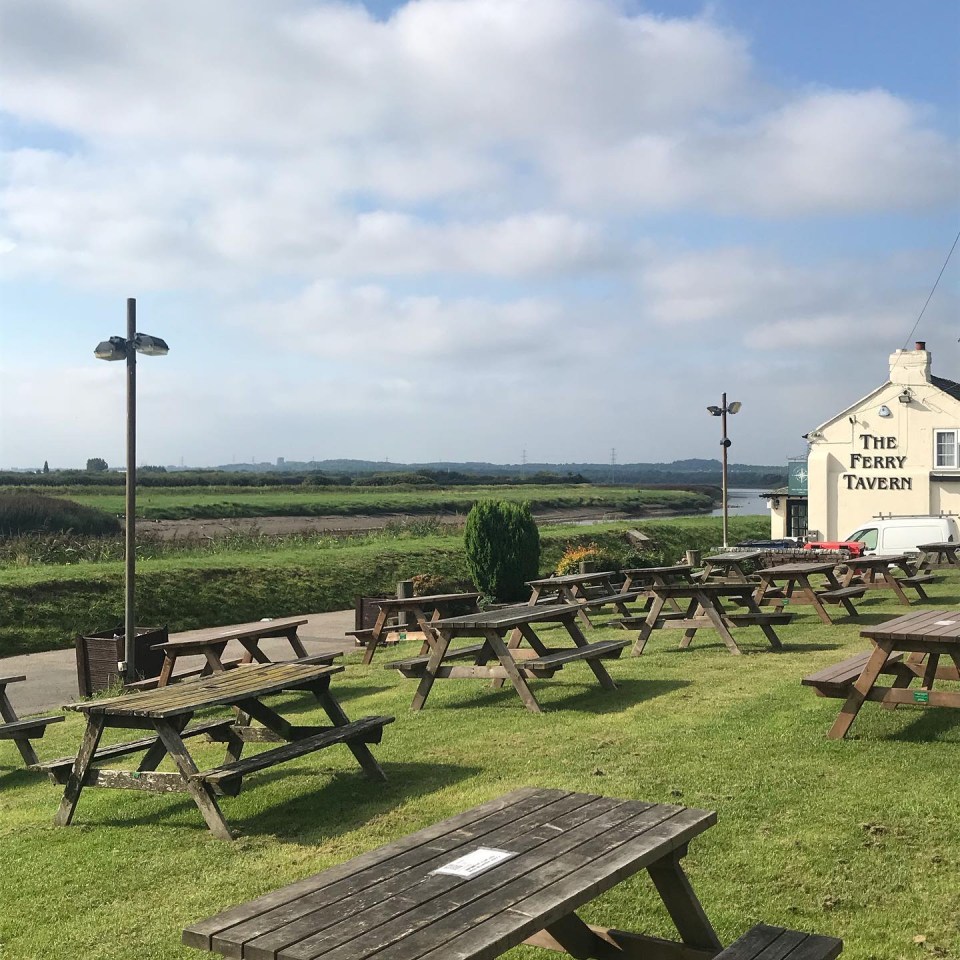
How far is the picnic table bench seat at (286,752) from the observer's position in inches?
237

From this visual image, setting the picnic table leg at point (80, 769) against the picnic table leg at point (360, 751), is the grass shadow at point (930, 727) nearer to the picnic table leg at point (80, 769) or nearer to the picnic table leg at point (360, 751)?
the picnic table leg at point (360, 751)

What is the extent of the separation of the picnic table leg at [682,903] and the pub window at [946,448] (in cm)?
3138

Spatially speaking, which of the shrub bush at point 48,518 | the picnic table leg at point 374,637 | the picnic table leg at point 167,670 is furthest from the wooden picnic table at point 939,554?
the shrub bush at point 48,518

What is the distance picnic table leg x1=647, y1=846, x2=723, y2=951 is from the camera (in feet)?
12.4

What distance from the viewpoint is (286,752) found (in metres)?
6.47

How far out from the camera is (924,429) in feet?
106

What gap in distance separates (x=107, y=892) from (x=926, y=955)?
3.84 m

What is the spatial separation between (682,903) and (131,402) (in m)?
10.3

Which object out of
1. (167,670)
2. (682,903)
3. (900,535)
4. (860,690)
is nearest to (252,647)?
(167,670)

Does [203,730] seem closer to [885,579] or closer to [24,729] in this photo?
[24,729]

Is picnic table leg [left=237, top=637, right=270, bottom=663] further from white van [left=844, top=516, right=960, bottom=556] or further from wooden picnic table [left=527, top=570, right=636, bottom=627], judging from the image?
white van [left=844, top=516, right=960, bottom=556]

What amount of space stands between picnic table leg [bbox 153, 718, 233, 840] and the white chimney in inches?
1217

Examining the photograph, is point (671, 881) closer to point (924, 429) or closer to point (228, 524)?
point (924, 429)

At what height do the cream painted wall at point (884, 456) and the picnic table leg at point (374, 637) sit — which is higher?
the cream painted wall at point (884, 456)
